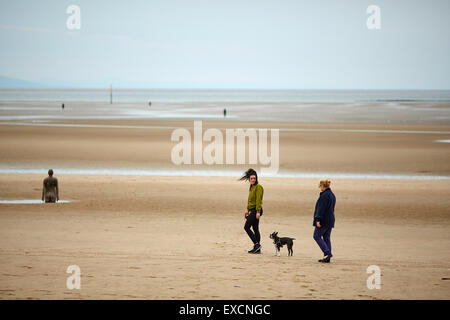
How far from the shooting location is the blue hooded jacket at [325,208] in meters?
10.3

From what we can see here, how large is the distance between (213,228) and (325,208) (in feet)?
14.7

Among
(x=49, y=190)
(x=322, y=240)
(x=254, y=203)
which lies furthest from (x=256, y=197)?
(x=49, y=190)

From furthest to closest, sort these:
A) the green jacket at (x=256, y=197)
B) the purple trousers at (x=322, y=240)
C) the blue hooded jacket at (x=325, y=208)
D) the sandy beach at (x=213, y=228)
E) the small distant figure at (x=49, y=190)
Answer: the small distant figure at (x=49, y=190)
the green jacket at (x=256, y=197)
the purple trousers at (x=322, y=240)
the blue hooded jacket at (x=325, y=208)
the sandy beach at (x=213, y=228)

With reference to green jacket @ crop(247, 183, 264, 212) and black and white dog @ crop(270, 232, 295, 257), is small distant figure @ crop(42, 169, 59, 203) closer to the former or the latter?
green jacket @ crop(247, 183, 264, 212)

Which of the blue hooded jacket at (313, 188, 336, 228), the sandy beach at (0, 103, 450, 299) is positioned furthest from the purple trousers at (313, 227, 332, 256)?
the sandy beach at (0, 103, 450, 299)

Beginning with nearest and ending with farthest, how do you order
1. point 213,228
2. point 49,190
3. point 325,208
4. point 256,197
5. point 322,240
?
point 325,208
point 322,240
point 256,197
point 213,228
point 49,190

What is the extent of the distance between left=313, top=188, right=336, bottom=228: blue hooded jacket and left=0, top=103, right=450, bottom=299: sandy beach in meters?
0.77

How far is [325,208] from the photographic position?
1036 cm

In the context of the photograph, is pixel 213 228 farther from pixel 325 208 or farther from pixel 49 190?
pixel 49 190

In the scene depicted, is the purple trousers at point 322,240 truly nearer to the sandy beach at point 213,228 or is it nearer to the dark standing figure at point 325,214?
the dark standing figure at point 325,214

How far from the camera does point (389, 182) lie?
913 inches

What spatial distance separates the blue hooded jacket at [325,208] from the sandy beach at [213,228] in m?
0.77

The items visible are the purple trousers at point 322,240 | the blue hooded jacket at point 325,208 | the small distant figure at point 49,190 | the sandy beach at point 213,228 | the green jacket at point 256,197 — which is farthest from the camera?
the small distant figure at point 49,190

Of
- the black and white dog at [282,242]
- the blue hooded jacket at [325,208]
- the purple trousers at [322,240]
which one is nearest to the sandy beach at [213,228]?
the purple trousers at [322,240]
